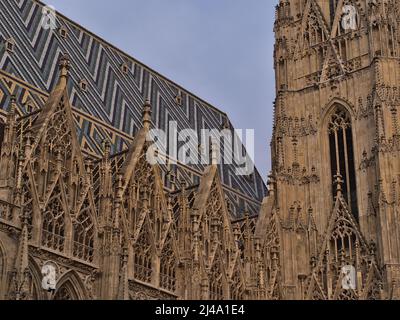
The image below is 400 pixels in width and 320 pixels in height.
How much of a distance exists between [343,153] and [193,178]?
617 cm

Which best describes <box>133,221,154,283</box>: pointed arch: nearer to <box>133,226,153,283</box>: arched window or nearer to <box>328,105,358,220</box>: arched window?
<box>133,226,153,283</box>: arched window

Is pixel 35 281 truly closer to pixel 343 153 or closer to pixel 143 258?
pixel 143 258

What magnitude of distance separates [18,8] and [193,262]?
1319cm

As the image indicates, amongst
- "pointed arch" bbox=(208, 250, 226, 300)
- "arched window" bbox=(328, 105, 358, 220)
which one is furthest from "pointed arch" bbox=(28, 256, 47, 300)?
"arched window" bbox=(328, 105, 358, 220)

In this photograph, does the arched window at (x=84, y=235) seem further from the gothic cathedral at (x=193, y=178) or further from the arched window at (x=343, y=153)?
the arched window at (x=343, y=153)

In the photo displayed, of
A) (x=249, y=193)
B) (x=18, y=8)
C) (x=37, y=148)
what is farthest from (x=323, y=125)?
(x=37, y=148)

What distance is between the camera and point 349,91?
125ft

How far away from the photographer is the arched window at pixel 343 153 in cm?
3684

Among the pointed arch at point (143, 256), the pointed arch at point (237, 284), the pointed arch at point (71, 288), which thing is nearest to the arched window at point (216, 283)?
the pointed arch at point (237, 284)

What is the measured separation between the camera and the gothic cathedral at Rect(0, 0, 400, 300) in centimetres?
2603

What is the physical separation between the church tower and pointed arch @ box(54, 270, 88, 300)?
436 inches

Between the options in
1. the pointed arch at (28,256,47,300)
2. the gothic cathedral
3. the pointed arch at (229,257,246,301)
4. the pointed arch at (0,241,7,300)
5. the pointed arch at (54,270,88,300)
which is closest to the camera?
the pointed arch at (0,241,7,300)

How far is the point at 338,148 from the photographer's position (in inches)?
1494
